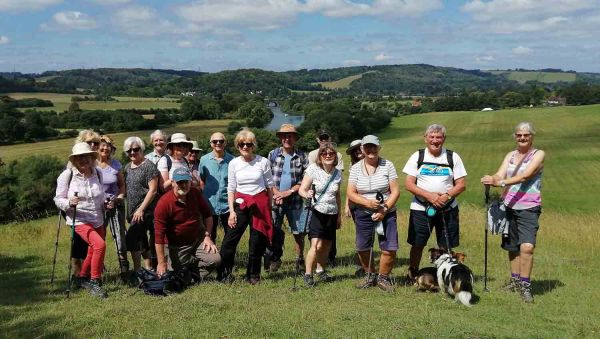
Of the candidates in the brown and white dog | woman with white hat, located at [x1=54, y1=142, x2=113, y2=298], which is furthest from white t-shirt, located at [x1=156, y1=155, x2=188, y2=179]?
the brown and white dog

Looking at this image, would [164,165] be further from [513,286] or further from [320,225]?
[513,286]

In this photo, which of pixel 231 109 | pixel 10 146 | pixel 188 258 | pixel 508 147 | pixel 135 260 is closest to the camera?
pixel 188 258

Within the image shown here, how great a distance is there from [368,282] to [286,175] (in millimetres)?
1995

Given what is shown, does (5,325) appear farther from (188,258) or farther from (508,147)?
(508,147)

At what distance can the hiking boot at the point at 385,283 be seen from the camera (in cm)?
655

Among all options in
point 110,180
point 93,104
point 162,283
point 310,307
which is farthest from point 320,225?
point 93,104

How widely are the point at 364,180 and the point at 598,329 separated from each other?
119 inches

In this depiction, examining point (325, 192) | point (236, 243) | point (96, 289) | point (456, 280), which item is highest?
point (325, 192)

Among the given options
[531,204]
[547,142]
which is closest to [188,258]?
[531,204]

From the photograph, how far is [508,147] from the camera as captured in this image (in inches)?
2328

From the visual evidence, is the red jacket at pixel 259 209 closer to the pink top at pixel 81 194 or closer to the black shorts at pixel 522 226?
the pink top at pixel 81 194

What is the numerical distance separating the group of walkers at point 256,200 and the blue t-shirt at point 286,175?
15 millimetres

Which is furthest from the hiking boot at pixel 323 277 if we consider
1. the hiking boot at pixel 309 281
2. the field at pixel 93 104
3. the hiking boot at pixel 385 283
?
the field at pixel 93 104

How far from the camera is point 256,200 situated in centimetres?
689
